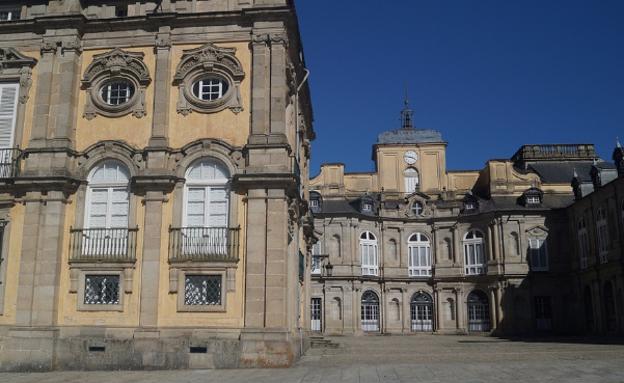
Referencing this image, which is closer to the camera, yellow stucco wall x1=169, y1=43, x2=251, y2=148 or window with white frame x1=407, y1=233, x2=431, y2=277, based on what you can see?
yellow stucco wall x1=169, y1=43, x2=251, y2=148

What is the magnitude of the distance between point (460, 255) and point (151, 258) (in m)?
35.7

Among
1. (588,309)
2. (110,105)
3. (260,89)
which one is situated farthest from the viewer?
(588,309)

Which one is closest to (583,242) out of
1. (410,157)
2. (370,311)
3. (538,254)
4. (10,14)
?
(538,254)

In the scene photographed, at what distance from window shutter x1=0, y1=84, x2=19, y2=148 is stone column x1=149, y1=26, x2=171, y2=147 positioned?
15.5 ft

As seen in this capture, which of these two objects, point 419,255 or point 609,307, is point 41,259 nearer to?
point 609,307

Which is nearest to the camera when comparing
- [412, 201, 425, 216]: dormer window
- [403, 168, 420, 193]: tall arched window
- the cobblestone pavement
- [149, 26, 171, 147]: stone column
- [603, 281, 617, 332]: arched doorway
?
the cobblestone pavement

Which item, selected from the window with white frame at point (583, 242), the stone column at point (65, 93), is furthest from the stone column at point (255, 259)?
the window with white frame at point (583, 242)

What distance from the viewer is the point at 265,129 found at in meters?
19.3

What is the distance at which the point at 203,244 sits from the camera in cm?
1878

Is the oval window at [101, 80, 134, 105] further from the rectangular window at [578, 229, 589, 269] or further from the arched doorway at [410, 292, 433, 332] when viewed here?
the arched doorway at [410, 292, 433, 332]

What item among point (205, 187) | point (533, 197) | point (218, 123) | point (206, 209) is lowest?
point (206, 209)

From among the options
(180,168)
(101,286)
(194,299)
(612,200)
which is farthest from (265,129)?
(612,200)

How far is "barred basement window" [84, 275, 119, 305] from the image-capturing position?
1889 cm

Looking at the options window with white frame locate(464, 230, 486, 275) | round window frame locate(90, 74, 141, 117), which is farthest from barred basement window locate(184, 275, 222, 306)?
window with white frame locate(464, 230, 486, 275)
